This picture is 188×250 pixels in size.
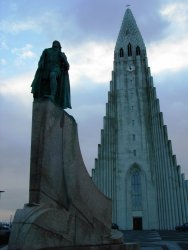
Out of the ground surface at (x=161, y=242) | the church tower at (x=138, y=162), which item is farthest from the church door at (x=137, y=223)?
the ground surface at (x=161, y=242)

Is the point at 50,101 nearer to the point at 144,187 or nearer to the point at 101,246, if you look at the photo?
the point at 101,246

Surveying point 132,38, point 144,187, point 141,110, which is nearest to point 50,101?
point 144,187

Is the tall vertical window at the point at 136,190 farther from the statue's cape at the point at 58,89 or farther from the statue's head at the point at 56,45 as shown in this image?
the statue's head at the point at 56,45

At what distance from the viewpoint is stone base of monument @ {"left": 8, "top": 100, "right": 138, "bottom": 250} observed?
535 cm

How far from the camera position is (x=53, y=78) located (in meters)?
7.54

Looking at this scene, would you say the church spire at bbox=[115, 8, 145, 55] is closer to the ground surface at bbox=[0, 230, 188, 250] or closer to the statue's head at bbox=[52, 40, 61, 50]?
the ground surface at bbox=[0, 230, 188, 250]

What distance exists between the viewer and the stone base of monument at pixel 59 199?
535cm

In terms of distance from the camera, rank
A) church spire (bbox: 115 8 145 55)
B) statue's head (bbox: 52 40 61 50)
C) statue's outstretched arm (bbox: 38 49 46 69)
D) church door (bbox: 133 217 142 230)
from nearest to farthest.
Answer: statue's outstretched arm (bbox: 38 49 46 69)
statue's head (bbox: 52 40 61 50)
church door (bbox: 133 217 142 230)
church spire (bbox: 115 8 145 55)

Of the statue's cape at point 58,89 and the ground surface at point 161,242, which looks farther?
the ground surface at point 161,242

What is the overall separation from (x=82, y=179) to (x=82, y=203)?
23.5 inches

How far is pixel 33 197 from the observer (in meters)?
6.02

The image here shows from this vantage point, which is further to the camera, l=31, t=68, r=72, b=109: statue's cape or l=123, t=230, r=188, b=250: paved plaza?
l=123, t=230, r=188, b=250: paved plaza

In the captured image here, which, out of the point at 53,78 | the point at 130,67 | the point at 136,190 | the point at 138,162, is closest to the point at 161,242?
the point at 53,78

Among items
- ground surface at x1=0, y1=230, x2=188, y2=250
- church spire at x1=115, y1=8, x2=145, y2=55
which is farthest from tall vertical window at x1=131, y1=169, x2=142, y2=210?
church spire at x1=115, y1=8, x2=145, y2=55
